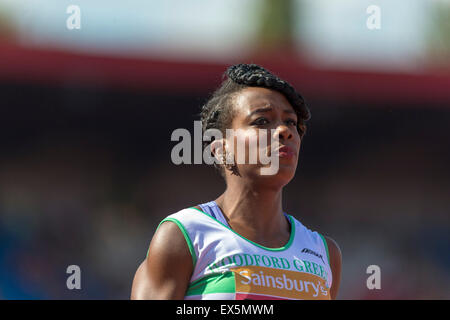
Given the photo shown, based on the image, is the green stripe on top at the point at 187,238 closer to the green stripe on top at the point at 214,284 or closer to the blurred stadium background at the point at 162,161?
the green stripe on top at the point at 214,284

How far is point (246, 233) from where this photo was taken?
2861mm

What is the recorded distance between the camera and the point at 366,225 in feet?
38.8

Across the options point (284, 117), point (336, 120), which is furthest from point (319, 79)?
point (284, 117)

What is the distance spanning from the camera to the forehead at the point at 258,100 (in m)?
2.97

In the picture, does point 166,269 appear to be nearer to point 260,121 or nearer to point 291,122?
point 260,121

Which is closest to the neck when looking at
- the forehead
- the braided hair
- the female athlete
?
the female athlete

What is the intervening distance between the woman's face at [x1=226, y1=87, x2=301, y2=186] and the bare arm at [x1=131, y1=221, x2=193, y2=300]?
49 centimetres

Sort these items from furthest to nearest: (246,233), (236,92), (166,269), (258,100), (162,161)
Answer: (162,161)
(236,92)
(258,100)
(246,233)
(166,269)

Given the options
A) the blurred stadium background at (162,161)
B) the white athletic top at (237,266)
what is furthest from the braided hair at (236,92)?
the blurred stadium background at (162,161)

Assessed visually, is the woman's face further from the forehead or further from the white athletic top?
the white athletic top

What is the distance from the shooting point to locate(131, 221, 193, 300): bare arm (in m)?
2.59

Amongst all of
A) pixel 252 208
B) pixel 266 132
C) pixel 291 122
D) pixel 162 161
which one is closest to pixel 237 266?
pixel 252 208

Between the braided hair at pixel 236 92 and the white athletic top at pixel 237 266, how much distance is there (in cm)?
46

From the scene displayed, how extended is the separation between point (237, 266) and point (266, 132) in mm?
614
